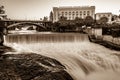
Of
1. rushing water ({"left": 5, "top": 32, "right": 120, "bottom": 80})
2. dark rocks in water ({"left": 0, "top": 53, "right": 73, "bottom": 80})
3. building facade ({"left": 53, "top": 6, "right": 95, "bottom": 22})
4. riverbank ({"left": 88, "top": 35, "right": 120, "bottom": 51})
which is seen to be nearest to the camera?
dark rocks in water ({"left": 0, "top": 53, "right": 73, "bottom": 80})

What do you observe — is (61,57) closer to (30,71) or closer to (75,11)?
(30,71)

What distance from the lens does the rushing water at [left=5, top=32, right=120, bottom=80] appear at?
26.1 feet

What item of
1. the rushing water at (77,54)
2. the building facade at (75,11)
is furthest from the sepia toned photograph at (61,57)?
the building facade at (75,11)

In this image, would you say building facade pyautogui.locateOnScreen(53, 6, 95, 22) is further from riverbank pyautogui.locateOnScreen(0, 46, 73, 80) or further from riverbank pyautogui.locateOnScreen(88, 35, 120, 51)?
riverbank pyautogui.locateOnScreen(0, 46, 73, 80)

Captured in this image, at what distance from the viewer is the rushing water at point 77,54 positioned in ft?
26.1

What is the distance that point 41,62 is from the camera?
6824 millimetres

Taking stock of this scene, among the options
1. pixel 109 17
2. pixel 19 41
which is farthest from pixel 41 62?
pixel 109 17

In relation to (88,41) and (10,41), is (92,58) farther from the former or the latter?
(10,41)

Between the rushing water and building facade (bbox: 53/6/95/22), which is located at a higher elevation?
building facade (bbox: 53/6/95/22)

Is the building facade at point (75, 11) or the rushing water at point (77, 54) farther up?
the building facade at point (75, 11)

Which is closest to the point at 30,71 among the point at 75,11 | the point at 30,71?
the point at 30,71

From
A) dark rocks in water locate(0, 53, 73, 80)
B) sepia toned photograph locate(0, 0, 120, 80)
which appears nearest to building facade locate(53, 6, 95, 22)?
sepia toned photograph locate(0, 0, 120, 80)

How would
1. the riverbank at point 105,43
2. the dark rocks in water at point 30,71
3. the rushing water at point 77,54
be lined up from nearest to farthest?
the dark rocks in water at point 30,71
the rushing water at point 77,54
the riverbank at point 105,43

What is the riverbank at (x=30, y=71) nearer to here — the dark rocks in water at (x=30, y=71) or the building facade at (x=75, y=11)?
the dark rocks in water at (x=30, y=71)
